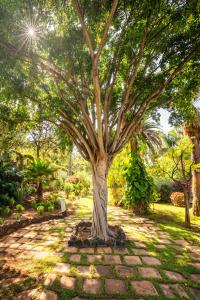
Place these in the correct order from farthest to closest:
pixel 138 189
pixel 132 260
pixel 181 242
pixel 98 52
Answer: pixel 138 189 → pixel 181 242 → pixel 132 260 → pixel 98 52

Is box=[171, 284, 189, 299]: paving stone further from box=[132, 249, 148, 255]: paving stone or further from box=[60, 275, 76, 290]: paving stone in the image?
box=[60, 275, 76, 290]: paving stone

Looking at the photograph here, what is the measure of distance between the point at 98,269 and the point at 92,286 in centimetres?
64

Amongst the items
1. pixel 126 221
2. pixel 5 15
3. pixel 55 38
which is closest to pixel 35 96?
pixel 55 38

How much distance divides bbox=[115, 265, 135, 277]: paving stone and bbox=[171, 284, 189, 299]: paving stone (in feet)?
2.66

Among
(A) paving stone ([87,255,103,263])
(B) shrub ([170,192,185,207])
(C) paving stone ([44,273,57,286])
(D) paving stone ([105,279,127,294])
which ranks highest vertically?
(B) shrub ([170,192,185,207])

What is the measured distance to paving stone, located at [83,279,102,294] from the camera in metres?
3.33

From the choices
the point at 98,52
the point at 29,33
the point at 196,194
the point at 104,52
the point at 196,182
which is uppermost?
the point at 104,52

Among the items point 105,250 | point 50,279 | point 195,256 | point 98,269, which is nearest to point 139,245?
point 105,250

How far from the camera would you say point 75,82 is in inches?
233

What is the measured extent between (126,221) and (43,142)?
9190mm

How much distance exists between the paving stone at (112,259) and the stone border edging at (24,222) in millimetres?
3729

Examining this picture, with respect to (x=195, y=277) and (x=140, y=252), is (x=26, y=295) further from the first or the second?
(x=195, y=277)

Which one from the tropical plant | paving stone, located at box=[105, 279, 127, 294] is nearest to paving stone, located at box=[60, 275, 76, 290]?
paving stone, located at box=[105, 279, 127, 294]

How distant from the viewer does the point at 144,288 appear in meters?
3.45
